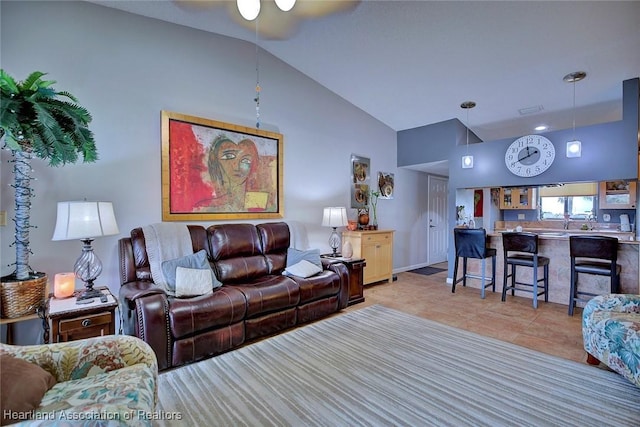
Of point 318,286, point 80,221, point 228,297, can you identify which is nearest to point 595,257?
point 318,286

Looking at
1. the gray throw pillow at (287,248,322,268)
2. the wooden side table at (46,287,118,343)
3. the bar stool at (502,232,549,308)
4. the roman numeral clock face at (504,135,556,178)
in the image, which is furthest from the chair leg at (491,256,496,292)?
the wooden side table at (46,287,118,343)

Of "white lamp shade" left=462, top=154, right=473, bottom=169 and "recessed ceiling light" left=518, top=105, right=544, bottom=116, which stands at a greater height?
"recessed ceiling light" left=518, top=105, right=544, bottom=116

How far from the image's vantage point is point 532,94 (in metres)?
3.98

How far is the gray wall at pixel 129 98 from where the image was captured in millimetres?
2455

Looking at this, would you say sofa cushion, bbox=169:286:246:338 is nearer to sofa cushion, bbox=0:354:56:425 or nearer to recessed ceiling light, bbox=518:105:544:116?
sofa cushion, bbox=0:354:56:425

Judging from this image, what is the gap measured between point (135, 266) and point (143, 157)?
1.11 metres

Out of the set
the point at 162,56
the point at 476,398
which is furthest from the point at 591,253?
the point at 162,56

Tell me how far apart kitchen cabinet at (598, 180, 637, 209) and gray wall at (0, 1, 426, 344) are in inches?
203

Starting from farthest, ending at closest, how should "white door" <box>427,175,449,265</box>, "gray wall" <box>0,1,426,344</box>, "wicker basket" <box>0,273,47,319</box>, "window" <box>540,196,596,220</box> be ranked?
1. "white door" <box>427,175,449,265</box>
2. "window" <box>540,196,596,220</box>
3. "gray wall" <box>0,1,426,344</box>
4. "wicker basket" <box>0,273,47,319</box>

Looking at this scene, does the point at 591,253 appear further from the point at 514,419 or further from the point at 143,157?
the point at 143,157

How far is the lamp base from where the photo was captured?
86.4 inches

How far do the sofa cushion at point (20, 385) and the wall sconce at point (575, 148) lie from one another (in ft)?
17.6

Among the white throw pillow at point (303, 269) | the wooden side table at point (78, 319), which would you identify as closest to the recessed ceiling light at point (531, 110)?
the white throw pillow at point (303, 269)

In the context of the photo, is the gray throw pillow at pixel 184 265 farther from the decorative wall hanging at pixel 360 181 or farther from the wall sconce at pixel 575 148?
the wall sconce at pixel 575 148
